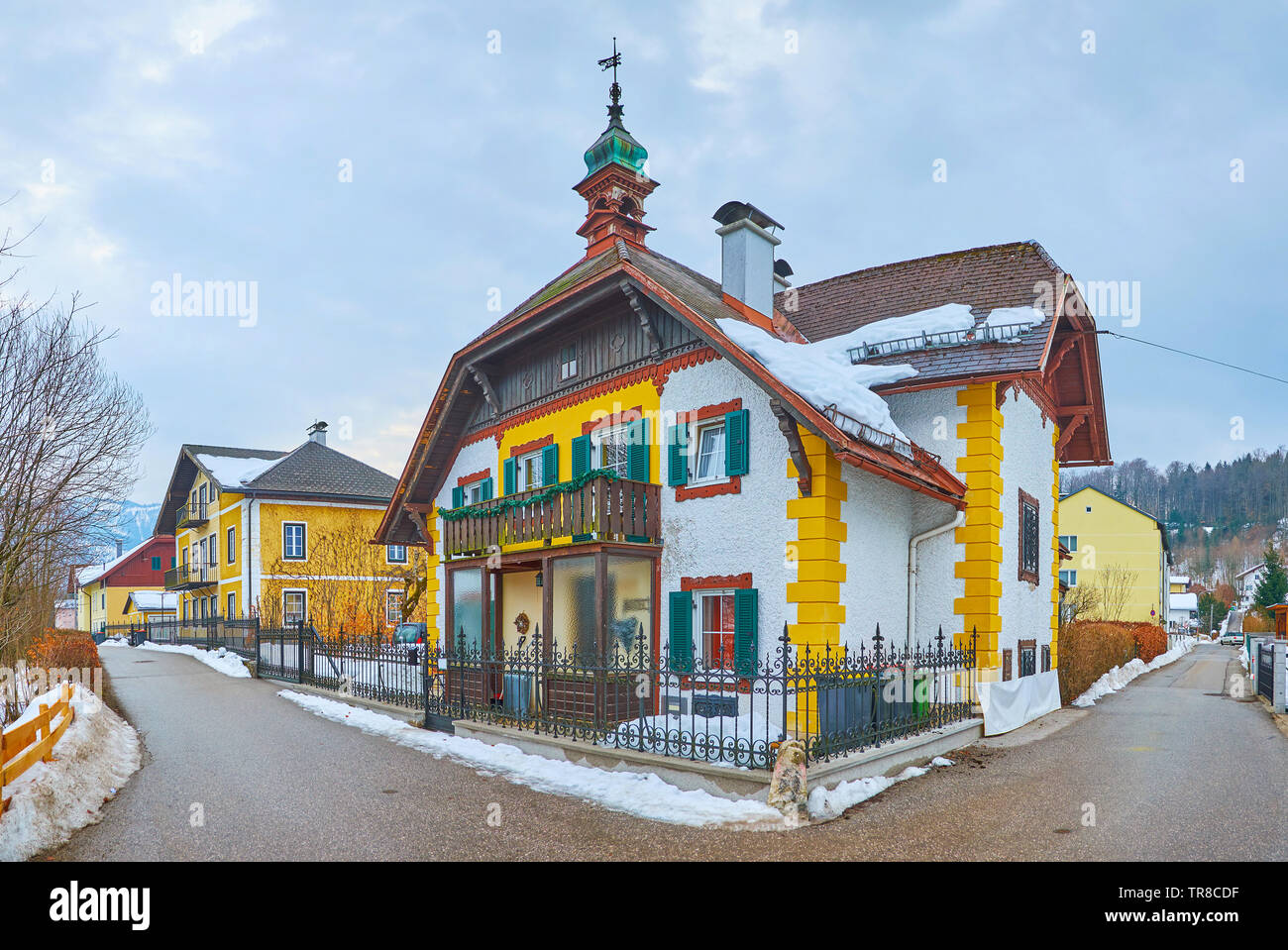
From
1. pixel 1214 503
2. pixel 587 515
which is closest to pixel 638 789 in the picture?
pixel 587 515

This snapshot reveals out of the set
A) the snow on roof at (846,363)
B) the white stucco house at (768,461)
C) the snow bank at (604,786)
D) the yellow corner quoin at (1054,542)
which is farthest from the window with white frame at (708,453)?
the yellow corner quoin at (1054,542)

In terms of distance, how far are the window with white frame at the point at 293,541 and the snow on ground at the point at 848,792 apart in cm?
3114

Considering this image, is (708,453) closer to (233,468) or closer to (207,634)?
(207,634)

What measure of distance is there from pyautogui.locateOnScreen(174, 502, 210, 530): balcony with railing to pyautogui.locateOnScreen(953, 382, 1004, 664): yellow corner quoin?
1501 inches

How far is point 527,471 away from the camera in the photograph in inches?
669

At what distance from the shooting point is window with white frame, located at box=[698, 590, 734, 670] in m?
12.5

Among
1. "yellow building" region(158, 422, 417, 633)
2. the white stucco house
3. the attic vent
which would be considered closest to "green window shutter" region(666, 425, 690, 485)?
the white stucco house

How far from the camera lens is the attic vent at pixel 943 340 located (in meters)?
13.9

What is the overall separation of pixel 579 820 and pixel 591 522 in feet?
16.4

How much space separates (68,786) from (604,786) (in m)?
5.67

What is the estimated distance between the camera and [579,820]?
859 cm

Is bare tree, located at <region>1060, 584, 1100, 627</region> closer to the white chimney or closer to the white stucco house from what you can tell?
the white stucco house
